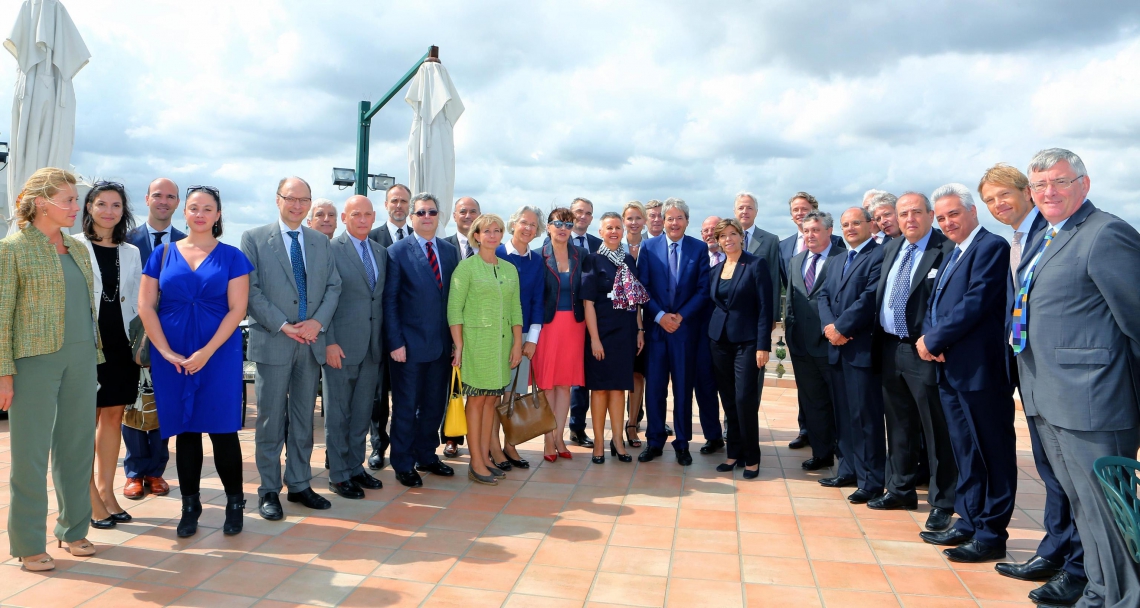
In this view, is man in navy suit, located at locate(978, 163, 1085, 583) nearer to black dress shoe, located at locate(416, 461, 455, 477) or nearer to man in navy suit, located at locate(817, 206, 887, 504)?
man in navy suit, located at locate(817, 206, 887, 504)

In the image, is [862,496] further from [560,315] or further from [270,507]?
[270,507]

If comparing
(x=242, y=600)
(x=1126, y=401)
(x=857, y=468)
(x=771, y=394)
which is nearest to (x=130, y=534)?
(x=242, y=600)

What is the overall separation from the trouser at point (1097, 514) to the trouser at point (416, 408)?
11.4ft

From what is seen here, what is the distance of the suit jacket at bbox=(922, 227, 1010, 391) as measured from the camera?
3.49 meters

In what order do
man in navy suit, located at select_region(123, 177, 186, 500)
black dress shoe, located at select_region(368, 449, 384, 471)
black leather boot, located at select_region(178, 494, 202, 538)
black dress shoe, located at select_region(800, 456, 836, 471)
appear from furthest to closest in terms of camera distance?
black dress shoe, located at select_region(800, 456, 836, 471)
black dress shoe, located at select_region(368, 449, 384, 471)
man in navy suit, located at select_region(123, 177, 186, 500)
black leather boot, located at select_region(178, 494, 202, 538)

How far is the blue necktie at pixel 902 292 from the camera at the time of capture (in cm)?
399

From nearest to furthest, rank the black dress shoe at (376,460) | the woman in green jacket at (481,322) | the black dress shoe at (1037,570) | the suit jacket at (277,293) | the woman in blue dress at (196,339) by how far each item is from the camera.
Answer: the black dress shoe at (1037,570) → the woman in blue dress at (196,339) → the suit jacket at (277,293) → the woman in green jacket at (481,322) → the black dress shoe at (376,460)

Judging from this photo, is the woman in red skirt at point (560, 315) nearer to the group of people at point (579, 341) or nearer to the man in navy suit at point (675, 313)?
the group of people at point (579, 341)

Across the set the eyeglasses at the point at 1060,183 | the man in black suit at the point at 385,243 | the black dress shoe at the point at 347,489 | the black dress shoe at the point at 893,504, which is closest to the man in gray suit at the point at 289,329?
the black dress shoe at the point at 347,489

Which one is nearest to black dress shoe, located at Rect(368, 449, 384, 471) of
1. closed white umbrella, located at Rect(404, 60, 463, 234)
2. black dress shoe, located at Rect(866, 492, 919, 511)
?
closed white umbrella, located at Rect(404, 60, 463, 234)

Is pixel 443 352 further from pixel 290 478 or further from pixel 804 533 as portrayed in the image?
pixel 804 533

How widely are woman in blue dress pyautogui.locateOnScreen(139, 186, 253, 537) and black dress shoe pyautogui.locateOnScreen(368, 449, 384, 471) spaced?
146cm

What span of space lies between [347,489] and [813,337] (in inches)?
134

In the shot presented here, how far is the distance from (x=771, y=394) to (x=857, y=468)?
15.2 ft
